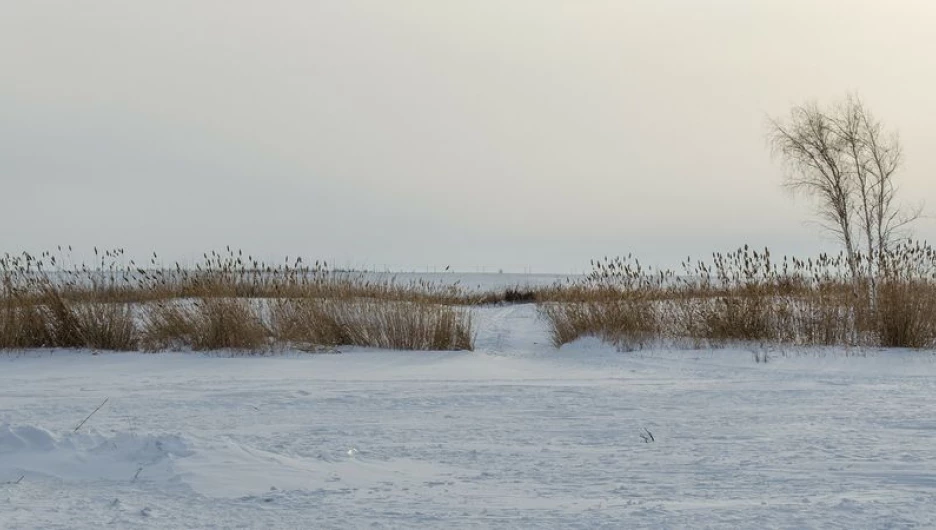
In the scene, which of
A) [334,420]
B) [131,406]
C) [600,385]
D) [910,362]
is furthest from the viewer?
[910,362]

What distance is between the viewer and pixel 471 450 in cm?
581

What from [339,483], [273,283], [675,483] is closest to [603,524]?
[675,483]

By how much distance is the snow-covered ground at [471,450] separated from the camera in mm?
4195

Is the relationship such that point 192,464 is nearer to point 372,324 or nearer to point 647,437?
point 647,437

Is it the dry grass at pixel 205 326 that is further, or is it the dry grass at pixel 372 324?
the dry grass at pixel 372 324

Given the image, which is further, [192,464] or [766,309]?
[766,309]

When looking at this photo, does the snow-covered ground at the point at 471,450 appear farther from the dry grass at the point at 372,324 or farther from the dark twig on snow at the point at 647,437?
the dry grass at the point at 372,324

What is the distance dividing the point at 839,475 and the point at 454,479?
6.72ft

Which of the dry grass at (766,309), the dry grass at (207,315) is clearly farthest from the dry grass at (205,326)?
the dry grass at (766,309)

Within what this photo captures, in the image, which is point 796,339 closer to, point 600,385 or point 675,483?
point 600,385

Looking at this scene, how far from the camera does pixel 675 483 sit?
187 inches

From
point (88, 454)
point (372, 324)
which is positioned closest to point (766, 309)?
point (372, 324)

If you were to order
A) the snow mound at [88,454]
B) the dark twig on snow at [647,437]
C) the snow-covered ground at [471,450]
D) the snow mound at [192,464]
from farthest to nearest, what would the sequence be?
the dark twig on snow at [647,437], the snow mound at [88,454], the snow mound at [192,464], the snow-covered ground at [471,450]

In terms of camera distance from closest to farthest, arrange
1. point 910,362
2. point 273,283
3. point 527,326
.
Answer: point 910,362 < point 273,283 < point 527,326
